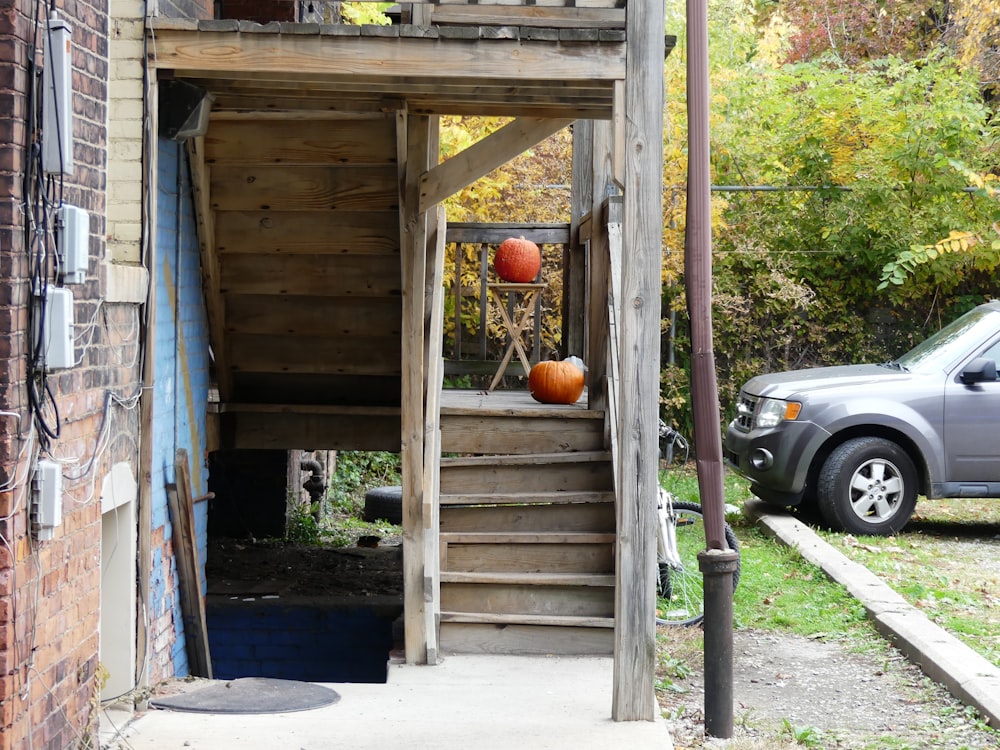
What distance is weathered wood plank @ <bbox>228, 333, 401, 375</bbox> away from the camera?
298 inches

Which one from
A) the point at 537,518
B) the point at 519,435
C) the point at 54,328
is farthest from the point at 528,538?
the point at 54,328

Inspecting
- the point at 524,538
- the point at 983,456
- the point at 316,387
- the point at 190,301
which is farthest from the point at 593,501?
the point at 983,456

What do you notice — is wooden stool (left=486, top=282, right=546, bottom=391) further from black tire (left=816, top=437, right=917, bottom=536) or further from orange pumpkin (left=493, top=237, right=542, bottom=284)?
black tire (left=816, top=437, right=917, bottom=536)

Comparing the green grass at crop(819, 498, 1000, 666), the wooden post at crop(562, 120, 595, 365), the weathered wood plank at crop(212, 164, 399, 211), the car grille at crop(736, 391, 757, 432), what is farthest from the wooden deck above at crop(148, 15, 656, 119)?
the car grille at crop(736, 391, 757, 432)

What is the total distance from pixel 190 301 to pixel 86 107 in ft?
8.62

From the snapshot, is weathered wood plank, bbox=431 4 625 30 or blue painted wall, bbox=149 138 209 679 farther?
blue painted wall, bbox=149 138 209 679

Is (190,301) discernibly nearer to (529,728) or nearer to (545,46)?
(545,46)

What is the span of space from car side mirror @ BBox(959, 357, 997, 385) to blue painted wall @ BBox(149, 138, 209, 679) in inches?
238

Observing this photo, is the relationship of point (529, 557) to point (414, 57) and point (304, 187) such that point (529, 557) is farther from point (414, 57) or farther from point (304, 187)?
point (414, 57)

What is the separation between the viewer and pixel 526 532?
23.3 feet

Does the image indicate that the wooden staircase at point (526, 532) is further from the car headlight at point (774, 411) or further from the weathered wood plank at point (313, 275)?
the car headlight at point (774, 411)

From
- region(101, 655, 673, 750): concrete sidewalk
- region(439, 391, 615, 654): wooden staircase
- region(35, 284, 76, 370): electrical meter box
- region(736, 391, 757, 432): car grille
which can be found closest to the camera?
region(35, 284, 76, 370): electrical meter box

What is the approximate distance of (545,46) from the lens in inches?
199

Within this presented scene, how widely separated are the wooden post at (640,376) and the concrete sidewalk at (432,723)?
10.5 inches
